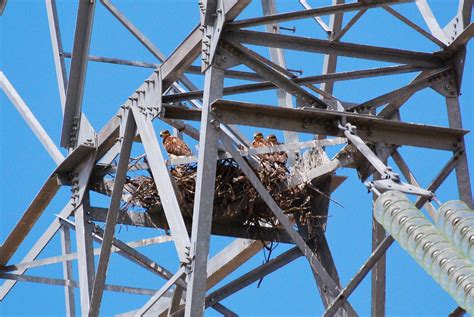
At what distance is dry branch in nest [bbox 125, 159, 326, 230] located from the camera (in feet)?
60.9

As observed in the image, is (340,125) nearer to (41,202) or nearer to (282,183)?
(282,183)

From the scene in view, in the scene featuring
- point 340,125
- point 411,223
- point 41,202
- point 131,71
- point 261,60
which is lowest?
point 411,223

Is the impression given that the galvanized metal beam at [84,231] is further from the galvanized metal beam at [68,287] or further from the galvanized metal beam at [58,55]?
the galvanized metal beam at [68,287]

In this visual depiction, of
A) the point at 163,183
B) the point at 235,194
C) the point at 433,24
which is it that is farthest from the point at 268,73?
the point at 235,194

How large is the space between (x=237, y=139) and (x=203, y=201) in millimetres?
4144

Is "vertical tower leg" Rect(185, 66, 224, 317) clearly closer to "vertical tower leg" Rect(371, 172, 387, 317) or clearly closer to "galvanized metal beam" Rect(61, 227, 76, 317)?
"vertical tower leg" Rect(371, 172, 387, 317)

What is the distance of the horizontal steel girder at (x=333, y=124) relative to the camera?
16.2 metres

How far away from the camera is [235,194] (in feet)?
61.2

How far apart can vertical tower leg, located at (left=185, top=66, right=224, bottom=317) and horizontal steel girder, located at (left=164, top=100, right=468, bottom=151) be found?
16 cm

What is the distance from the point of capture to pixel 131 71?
55.8 meters

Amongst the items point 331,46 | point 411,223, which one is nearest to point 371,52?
point 331,46

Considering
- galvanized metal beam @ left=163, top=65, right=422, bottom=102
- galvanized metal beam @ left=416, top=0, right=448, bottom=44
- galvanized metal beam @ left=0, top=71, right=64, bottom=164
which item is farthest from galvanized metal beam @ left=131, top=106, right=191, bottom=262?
galvanized metal beam @ left=416, top=0, right=448, bottom=44

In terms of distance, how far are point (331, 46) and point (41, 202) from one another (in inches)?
174

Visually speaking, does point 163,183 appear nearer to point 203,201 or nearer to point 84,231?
point 203,201
